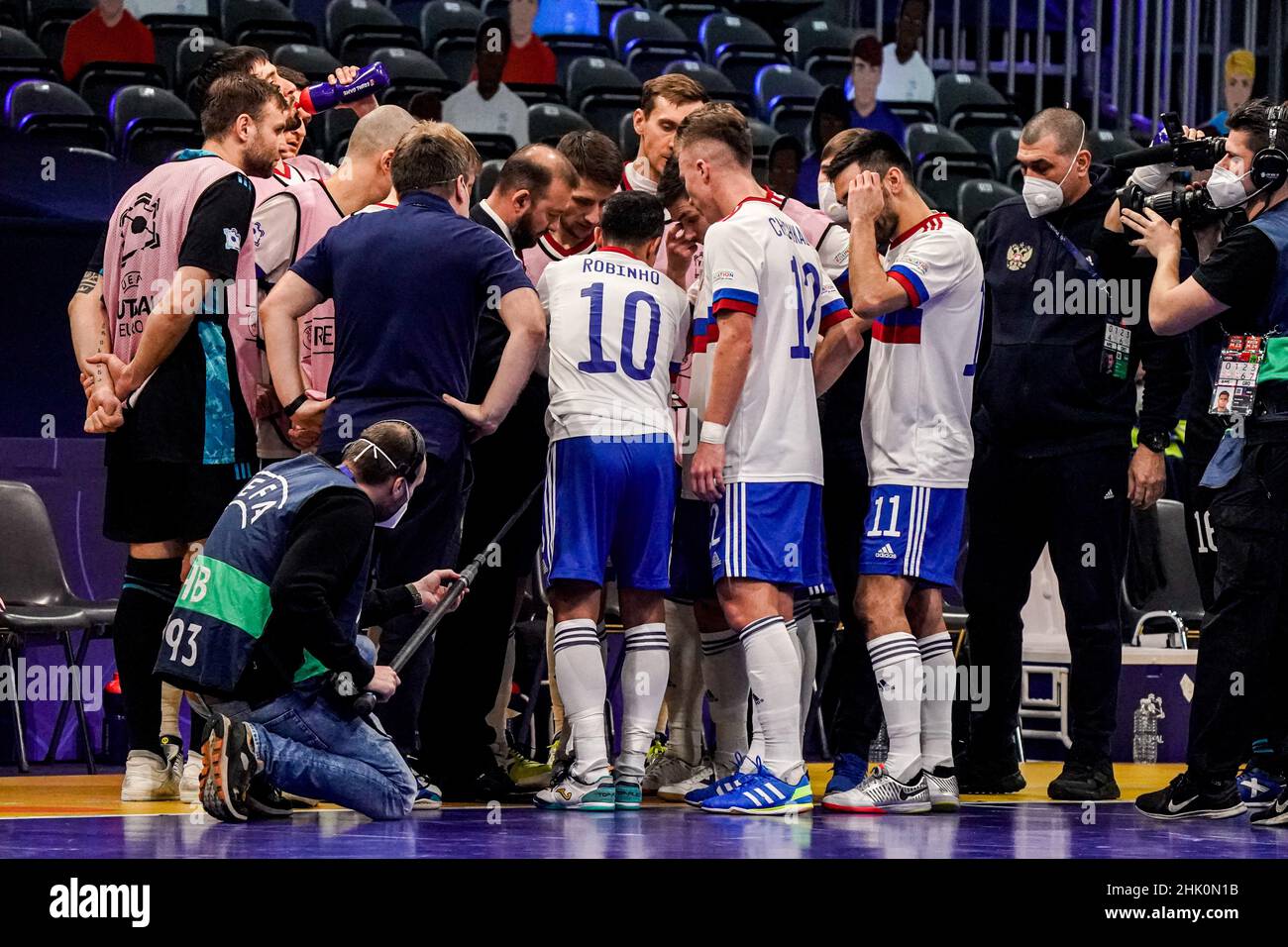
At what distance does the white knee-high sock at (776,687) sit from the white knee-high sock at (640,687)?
283 mm

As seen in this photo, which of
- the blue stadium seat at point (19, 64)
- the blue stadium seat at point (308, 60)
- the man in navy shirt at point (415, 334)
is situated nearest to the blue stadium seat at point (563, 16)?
the blue stadium seat at point (308, 60)

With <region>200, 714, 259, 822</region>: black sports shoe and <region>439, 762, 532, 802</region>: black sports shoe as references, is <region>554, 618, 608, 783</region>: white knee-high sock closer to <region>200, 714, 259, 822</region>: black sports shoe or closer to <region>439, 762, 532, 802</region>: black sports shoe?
<region>439, 762, 532, 802</region>: black sports shoe

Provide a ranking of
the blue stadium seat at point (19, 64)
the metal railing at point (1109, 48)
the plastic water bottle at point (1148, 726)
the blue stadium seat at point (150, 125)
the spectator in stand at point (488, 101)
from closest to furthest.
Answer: the plastic water bottle at point (1148, 726), the blue stadium seat at point (150, 125), the blue stadium seat at point (19, 64), the spectator in stand at point (488, 101), the metal railing at point (1109, 48)

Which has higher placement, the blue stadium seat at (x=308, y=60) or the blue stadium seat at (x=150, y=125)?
the blue stadium seat at (x=308, y=60)

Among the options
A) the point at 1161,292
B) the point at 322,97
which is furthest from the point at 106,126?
the point at 1161,292

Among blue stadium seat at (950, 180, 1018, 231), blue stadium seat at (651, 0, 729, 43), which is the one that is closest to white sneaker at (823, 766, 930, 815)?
A: blue stadium seat at (950, 180, 1018, 231)

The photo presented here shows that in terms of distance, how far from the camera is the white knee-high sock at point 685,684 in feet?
18.9

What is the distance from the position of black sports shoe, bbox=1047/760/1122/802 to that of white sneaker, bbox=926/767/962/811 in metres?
0.53

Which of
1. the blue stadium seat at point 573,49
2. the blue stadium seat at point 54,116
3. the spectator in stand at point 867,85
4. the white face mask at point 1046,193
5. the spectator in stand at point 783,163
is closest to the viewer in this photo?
the white face mask at point 1046,193

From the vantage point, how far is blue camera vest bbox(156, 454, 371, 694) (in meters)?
4.55

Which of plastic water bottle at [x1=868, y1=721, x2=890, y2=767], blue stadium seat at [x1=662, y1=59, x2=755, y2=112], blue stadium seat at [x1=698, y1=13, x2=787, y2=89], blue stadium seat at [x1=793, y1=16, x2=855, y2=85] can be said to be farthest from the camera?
blue stadium seat at [x1=793, y1=16, x2=855, y2=85]

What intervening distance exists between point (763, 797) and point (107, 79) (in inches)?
241

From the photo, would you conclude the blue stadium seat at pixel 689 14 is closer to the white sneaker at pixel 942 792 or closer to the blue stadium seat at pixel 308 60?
the blue stadium seat at pixel 308 60

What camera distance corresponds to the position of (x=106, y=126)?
27.8 feet
